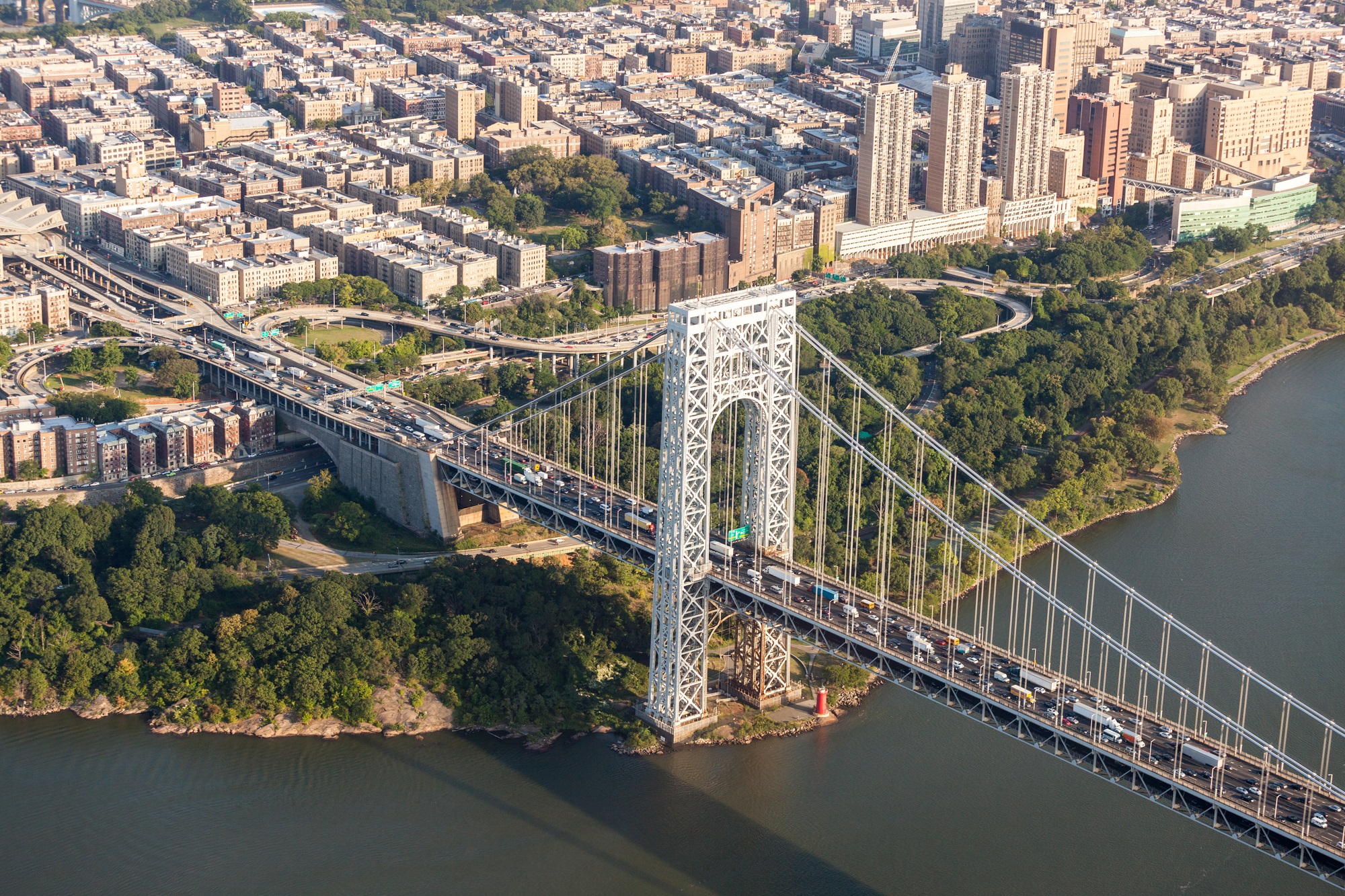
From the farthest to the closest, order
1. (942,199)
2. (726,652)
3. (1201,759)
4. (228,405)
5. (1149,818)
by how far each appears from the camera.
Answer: (942,199), (228,405), (726,652), (1149,818), (1201,759)

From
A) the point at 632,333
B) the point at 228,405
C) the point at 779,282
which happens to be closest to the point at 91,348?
the point at 228,405

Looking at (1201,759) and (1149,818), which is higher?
(1201,759)

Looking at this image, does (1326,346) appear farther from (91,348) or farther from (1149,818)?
(91,348)

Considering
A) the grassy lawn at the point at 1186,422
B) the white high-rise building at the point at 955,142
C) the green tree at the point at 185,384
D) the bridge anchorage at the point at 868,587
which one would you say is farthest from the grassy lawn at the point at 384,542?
the white high-rise building at the point at 955,142

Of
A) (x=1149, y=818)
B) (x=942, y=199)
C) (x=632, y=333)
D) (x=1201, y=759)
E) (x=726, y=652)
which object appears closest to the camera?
(x=1201, y=759)

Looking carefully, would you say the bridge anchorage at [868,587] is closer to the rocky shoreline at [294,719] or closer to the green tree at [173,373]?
the rocky shoreline at [294,719]

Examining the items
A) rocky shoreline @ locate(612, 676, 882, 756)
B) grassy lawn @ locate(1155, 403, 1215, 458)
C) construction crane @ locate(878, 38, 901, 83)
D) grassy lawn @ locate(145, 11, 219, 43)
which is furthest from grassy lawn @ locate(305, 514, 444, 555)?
grassy lawn @ locate(145, 11, 219, 43)

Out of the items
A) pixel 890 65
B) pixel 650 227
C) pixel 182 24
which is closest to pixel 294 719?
pixel 650 227

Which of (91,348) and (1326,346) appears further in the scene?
(1326,346)
